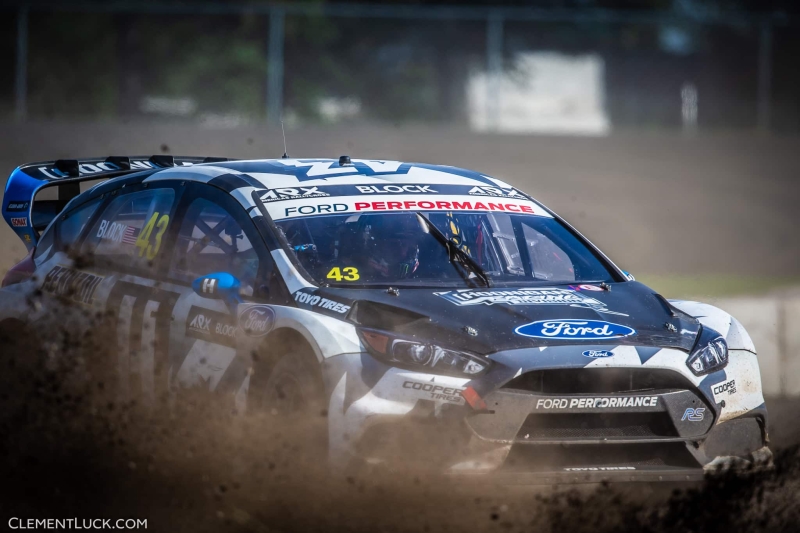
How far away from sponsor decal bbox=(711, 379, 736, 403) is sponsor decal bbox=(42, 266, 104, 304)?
3045mm

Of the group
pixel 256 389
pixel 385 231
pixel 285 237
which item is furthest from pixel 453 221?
pixel 256 389

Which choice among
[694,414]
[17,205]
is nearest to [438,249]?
[694,414]

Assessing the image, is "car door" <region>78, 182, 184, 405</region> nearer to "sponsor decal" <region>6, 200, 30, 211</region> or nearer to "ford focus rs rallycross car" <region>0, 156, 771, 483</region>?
"ford focus rs rallycross car" <region>0, 156, 771, 483</region>

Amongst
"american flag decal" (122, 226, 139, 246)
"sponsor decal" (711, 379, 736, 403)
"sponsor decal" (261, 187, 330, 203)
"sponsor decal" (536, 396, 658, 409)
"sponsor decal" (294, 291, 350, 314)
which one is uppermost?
"sponsor decal" (261, 187, 330, 203)

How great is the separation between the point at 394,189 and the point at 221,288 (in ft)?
3.72

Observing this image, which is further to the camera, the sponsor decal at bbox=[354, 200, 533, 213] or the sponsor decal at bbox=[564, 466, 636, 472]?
Result: the sponsor decal at bbox=[354, 200, 533, 213]

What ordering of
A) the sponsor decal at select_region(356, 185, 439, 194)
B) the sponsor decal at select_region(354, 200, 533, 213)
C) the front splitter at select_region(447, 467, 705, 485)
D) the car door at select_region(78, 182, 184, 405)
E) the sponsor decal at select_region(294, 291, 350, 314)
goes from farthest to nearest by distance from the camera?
the sponsor decal at select_region(356, 185, 439, 194), the sponsor decal at select_region(354, 200, 533, 213), the car door at select_region(78, 182, 184, 405), the sponsor decal at select_region(294, 291, 350, 314), the front splitter at select_region(447, 467, 705, 485)

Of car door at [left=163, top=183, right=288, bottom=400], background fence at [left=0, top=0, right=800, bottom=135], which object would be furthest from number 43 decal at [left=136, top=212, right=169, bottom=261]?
background fence at [left=0, top=0, right=800, bottom=135]

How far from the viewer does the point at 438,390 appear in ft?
14.9

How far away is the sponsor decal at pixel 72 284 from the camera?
6156mm

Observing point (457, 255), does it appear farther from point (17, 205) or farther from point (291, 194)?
point (17, 205)

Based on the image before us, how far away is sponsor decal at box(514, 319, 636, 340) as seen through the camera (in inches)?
188

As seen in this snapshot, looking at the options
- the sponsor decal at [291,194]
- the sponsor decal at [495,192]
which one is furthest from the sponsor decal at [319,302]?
the sponsor decal at [495,192]

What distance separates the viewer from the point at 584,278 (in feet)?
19.1
